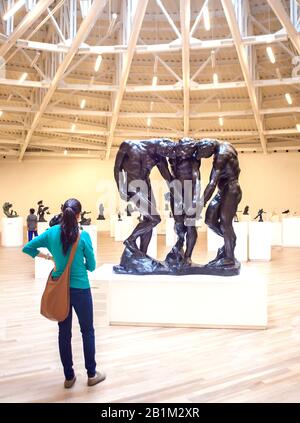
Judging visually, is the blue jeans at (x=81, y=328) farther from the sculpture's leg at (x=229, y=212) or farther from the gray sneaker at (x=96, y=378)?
the sculpture's leg at (x=229, y=212)

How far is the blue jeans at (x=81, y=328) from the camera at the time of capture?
353 centimetres

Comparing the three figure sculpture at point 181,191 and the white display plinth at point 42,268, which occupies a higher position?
the three figure sculpture at point 181,191

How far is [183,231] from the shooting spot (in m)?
6.19

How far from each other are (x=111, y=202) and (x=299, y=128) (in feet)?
34.3

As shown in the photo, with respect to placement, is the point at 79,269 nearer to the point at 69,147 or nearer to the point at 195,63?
the point at 195,63

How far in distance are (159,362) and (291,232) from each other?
39.5 ft

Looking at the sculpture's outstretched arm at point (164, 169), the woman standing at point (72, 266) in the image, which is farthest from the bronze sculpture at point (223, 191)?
the woman standing at point (72, 266)

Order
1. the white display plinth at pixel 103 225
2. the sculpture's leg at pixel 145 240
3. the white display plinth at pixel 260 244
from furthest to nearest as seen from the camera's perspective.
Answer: the white display plinth at pixel 103 225, the white display plinth at pixel 260 244, the sculpture's leg at pixel 145 240

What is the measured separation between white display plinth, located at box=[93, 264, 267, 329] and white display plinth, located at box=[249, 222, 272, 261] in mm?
6151

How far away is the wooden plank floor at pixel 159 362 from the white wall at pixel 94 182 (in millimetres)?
17048

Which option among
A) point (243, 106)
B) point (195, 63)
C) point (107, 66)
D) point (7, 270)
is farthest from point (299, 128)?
point (7, 270)

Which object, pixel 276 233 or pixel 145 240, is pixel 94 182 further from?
pixel 145 240

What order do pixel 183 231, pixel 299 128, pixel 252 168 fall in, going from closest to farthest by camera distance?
pixel 183 231 < pixel 299 128 < pixel 252 168

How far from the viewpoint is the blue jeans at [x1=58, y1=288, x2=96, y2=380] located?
353cm
